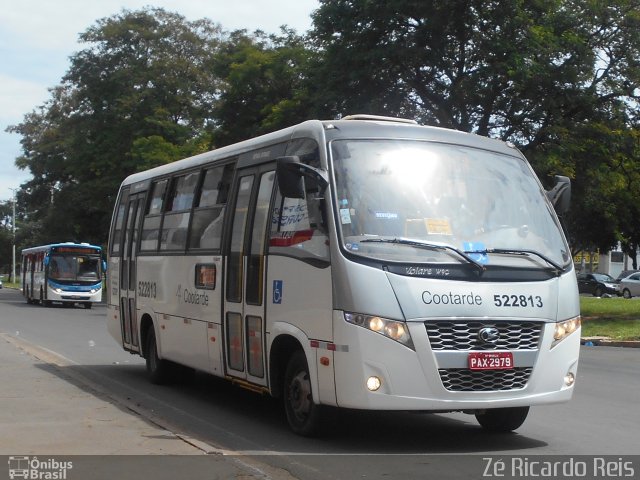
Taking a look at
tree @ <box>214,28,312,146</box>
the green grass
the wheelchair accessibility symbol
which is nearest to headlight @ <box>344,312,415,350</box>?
the wheelchair accessibility symbol

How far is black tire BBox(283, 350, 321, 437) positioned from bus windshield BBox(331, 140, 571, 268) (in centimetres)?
135

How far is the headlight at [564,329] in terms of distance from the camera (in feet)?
28.3

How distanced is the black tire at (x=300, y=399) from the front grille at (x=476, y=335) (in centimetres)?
134

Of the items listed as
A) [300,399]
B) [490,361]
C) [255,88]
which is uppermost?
[255,88]

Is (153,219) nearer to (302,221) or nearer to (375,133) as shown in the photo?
(302,221)

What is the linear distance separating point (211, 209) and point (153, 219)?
262 cm

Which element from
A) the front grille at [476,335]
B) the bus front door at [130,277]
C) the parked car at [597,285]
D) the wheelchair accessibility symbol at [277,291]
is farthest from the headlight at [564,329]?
the parked car at [597,285]

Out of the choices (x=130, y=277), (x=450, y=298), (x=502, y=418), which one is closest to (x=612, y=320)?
(x=130, y=277)

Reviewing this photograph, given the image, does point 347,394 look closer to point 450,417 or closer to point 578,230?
point 450,417

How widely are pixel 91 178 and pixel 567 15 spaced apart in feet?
110

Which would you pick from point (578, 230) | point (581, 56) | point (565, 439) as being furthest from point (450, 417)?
point (578, 230)

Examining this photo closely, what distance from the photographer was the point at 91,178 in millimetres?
56031

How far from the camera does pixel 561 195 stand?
31.8 ft

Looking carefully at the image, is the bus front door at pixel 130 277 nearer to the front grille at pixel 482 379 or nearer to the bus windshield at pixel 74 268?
the front grille at pixel 482 379
